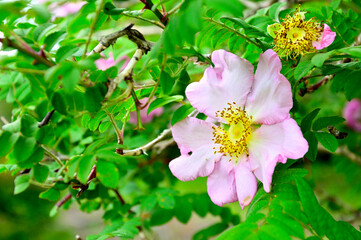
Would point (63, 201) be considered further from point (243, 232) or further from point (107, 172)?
point (243, 232)

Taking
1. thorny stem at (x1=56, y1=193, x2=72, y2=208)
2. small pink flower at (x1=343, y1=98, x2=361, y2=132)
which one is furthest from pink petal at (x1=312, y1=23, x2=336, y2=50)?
small pink flower at (x1=343, y1=98, x2=361, y2=132)

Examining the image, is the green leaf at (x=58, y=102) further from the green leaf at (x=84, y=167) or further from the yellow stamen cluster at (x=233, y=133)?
the yellow stamen cluster at (x=233, y=133)

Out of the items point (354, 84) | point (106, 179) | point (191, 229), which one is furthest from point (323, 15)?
point (191, 229)

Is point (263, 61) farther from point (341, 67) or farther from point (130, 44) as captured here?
point (130, 44)

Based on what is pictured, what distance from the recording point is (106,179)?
546mm

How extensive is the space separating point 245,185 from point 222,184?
0.05 meters

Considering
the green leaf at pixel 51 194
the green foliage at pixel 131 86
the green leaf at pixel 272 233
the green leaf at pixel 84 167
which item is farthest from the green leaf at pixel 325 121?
the green leaf at pixel 51 194

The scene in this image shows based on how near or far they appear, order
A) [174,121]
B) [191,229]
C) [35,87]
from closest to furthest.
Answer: [35,87], [174,121], [191,229]

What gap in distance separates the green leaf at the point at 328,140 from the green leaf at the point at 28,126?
1.38 ft

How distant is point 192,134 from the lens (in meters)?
0.62

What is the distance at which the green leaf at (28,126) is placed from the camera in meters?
0.54

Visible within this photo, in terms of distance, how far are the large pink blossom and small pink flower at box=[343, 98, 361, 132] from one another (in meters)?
1.04

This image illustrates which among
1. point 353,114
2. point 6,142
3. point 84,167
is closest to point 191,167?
point 84,167

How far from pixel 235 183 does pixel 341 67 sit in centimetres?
24
